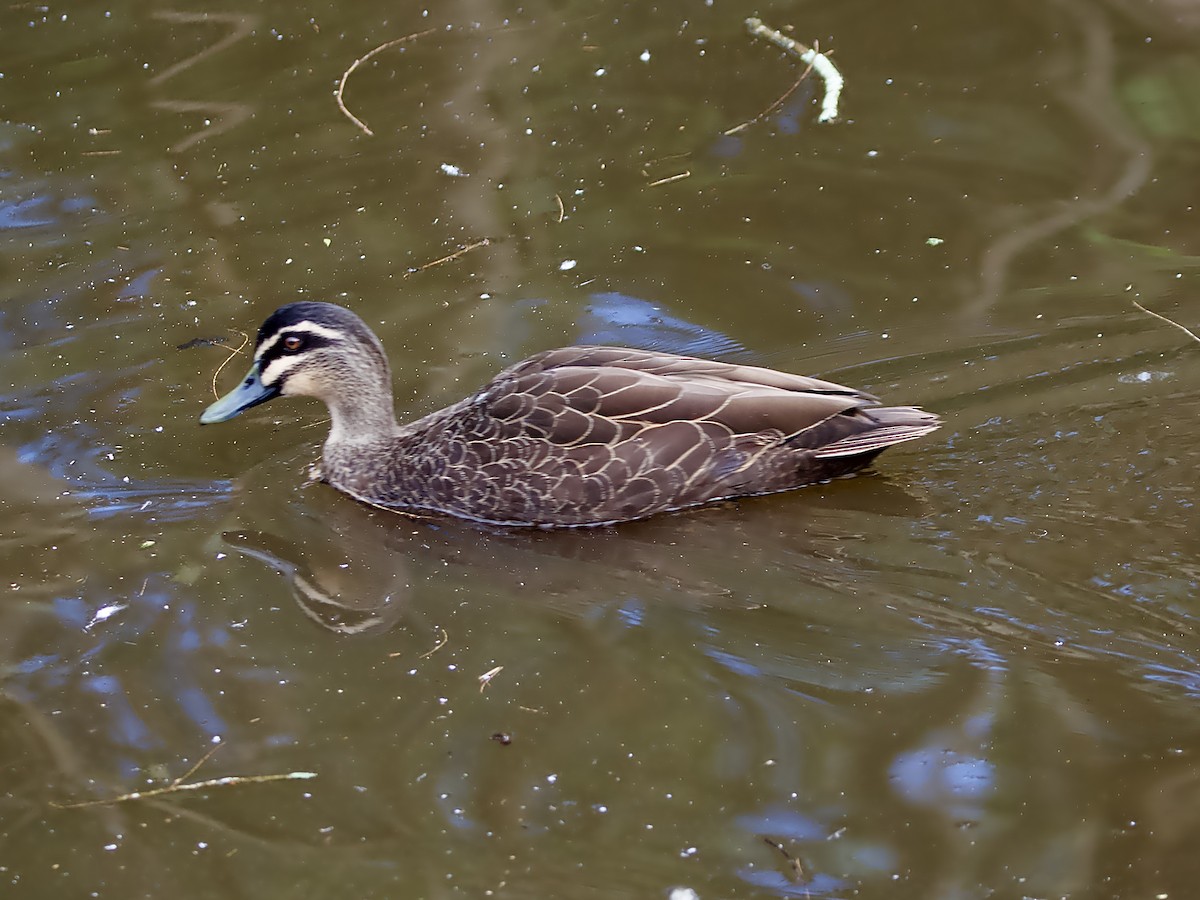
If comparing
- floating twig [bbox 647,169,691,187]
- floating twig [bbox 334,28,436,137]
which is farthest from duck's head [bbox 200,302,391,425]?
floating twig [bbox 334,28,436,137]

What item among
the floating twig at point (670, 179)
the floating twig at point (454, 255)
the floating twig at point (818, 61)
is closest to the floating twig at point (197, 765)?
the floating twig at point (454, 255)

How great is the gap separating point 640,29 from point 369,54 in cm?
198

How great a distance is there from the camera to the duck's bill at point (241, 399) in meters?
6.96

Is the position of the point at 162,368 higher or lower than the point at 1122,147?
lower

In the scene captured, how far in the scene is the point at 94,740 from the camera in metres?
5.32

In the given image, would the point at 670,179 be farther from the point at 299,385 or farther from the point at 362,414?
the point at 299,385

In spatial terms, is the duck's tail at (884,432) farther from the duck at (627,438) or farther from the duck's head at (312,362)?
the duck's head at (312,362)

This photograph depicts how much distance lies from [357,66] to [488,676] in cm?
627

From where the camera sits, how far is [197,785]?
5.03 meters

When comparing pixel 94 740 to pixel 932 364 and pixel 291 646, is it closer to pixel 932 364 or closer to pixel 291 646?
pixel 291 646

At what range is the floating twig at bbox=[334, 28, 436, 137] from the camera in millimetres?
9891

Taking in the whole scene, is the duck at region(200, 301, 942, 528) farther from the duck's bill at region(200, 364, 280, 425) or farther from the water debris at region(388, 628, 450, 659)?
the water debris at region(388, 628, 450, 659)

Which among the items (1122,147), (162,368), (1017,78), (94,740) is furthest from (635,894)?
(1017,78)

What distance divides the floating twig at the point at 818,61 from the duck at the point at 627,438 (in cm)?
329
